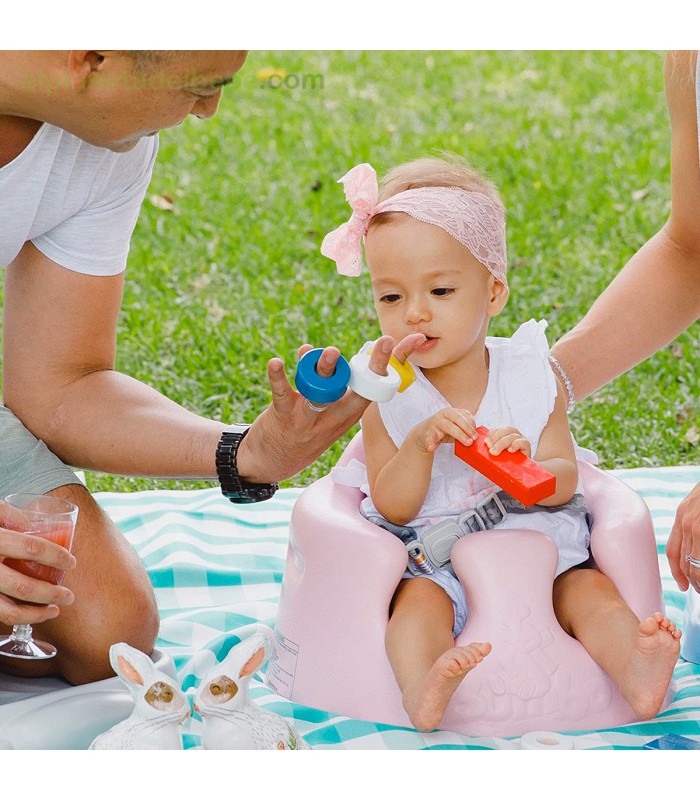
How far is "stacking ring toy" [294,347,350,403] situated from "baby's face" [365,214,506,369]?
1.11ft

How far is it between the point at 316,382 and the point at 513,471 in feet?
1.21

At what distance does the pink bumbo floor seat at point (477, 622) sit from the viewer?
191 cm

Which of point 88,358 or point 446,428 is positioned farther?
Answer: point 88,358

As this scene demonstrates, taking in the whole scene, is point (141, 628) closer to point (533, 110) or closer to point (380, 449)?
point (380, 449)

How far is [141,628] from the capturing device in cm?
208

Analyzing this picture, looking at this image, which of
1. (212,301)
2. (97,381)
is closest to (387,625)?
(97,381)

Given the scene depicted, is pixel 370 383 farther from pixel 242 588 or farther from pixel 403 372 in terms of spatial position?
pixel 242 588

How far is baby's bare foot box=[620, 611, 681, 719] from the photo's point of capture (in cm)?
179

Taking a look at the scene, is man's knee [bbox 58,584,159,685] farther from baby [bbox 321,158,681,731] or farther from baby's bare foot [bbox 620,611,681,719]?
baby's bare foot [bbox 620,611,681,719]

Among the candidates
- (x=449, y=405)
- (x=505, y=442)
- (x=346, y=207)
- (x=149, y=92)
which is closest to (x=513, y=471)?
(x=505, y=442)

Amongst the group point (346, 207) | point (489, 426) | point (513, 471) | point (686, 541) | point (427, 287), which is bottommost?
point (686, 541)

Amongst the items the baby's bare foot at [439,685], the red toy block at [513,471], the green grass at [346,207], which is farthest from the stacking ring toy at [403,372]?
the green grass at [346,207]

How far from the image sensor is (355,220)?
2188 mm

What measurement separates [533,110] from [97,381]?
3724 millimetres
